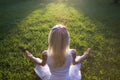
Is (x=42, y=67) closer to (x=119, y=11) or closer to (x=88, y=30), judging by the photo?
(x=88, y=30)

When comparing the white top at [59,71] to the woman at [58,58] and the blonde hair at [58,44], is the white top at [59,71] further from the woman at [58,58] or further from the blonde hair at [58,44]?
the blonde hair at [58,44]

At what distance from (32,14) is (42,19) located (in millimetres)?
1165

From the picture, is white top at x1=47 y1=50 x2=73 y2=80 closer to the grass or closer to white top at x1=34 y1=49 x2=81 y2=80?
white top at x1=34 y1=49 x2=81 y2=80

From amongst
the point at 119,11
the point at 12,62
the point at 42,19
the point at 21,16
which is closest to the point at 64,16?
the point at 42,19

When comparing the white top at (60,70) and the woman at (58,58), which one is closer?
the woman at (58,58)

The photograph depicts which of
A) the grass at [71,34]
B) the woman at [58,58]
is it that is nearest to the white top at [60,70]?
the woman at [58,58]

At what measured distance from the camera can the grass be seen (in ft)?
15.8

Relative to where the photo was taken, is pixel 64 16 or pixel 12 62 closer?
pixel 12 62

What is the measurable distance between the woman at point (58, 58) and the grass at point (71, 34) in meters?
0.38

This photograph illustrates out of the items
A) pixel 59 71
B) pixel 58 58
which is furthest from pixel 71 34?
pixel 58 58

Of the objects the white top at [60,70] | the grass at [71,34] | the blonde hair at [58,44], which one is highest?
the blonde hair at [58,44]

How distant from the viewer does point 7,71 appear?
474cm

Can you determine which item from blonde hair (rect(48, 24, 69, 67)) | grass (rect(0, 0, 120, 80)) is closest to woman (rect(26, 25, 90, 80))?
blonde hair (rect(48, 24, 69, 67))

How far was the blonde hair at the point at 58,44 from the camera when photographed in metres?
3.62
